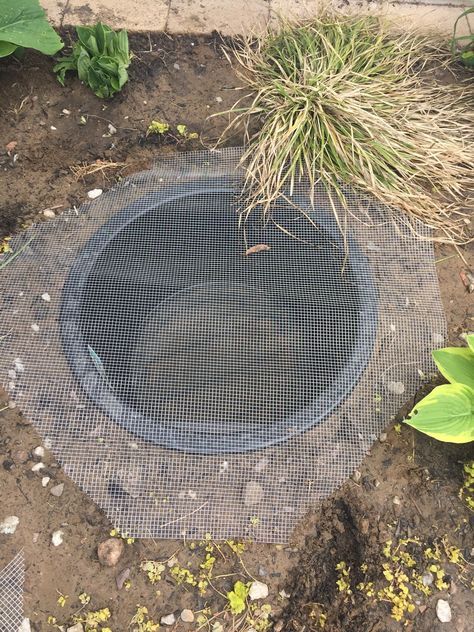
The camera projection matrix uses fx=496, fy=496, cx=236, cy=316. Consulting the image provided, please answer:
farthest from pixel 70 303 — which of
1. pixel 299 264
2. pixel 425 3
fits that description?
pixel 425 3

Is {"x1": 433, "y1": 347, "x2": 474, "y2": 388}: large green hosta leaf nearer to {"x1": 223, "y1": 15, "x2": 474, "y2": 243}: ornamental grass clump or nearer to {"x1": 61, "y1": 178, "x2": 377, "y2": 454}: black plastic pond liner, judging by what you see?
{"x1": 61, "y1": 178, "x2": 377, "y2": 454}: black plastic pond liner

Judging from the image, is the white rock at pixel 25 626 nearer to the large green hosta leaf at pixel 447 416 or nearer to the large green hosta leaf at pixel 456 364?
the large green hosta leaf at pixel 447 416

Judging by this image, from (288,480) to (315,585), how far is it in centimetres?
24

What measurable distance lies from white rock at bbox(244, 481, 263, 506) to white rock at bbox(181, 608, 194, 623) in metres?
0.27

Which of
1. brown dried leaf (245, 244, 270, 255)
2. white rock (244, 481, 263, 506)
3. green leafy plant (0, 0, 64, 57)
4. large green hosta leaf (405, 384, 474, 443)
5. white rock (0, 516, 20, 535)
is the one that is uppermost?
green leafy plant (0, 0, 64, 57)

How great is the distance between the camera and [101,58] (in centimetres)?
172

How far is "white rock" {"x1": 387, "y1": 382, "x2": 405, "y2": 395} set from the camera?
1.40m

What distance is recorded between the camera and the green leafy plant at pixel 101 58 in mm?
1729

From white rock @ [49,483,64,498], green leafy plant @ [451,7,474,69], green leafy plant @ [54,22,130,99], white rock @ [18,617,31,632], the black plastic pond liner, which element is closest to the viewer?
white rock @ [18,617,31,632]

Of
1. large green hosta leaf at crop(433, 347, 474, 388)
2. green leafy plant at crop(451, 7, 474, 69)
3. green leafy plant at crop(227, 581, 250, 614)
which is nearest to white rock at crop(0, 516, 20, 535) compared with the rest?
green leafy plant at crop(227, 581, 250, 614)

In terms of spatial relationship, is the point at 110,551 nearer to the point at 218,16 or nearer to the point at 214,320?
the point at 214,320

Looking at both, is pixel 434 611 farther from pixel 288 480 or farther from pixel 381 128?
pixel 381 128

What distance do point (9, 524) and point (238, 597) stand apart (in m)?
0.58

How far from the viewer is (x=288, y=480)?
4.21ft
